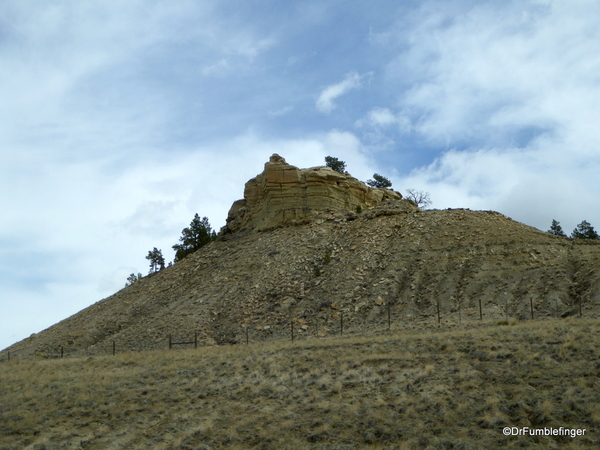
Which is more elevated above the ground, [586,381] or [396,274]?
[396,274]

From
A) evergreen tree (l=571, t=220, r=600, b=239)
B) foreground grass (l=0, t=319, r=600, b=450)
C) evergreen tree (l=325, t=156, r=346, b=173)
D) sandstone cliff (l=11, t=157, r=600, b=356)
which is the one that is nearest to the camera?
foreground grass (l=0, t=319, r=600, b=450)

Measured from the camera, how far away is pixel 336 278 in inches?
1561

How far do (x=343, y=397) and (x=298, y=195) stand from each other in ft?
118

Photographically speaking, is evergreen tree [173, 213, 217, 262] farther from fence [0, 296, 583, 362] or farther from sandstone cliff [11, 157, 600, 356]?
fence [0, 296, 583, 362]

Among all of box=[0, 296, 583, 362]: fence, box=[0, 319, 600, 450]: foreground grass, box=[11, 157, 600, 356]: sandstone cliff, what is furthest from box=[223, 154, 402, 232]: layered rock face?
box=[0, 319, 600, 450]: foreground grass

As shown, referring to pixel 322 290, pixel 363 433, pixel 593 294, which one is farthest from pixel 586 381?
pixel 322 290

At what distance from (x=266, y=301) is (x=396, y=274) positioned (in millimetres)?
9133

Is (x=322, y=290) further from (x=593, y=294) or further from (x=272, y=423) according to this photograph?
(x=272, y=423)

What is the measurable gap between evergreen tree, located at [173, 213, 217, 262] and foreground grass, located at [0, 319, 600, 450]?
121 feet

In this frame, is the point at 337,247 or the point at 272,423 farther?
the point at 337,247

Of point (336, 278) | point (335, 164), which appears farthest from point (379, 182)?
point (336, 278)

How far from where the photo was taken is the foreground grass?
14516 millimetres

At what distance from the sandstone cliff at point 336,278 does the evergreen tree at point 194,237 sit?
9207 millimetres

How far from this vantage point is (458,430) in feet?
46.5
